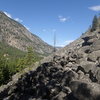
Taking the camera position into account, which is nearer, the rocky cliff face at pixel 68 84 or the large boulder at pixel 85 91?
the large boulder at pixel 85 91

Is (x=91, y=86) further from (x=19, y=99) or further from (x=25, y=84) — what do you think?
(x=25, y=84)

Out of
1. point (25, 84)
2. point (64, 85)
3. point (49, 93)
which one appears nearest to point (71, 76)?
point (64, 85)

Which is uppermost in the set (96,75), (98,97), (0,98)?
(96,75)

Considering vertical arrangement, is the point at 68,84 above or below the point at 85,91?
above

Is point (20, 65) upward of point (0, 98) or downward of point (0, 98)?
upward

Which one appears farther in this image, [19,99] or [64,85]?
[19,99]

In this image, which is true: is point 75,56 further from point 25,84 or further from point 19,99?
point 19,99

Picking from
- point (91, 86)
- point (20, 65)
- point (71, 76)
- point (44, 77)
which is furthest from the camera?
point (20, 65)

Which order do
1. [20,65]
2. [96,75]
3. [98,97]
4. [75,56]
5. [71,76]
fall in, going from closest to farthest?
1. [98,97]
2. [96,75]
3. [71,76]
4. [75,56]
5. [20,65]

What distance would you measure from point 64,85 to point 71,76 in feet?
10.4

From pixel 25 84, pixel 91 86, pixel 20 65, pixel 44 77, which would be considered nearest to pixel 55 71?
pixel 44 77

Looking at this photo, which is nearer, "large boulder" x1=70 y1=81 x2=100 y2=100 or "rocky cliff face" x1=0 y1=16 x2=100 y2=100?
"large boulder" x1=70 y1=81 x2=100 y2=100

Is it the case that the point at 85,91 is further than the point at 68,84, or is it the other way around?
the point at 68,84

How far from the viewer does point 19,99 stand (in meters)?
51.5
